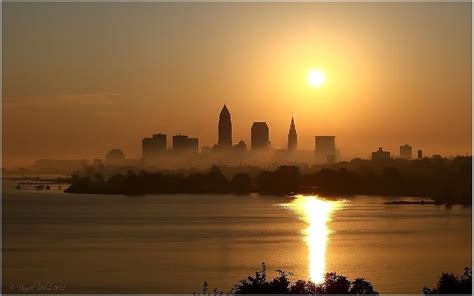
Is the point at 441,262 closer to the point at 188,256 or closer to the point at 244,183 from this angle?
the point at 188,256

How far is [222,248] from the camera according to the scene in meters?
32.0

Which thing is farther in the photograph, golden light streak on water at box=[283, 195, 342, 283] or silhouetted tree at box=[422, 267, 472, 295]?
golden light streak on water at box=[283, 195, 342, 283]

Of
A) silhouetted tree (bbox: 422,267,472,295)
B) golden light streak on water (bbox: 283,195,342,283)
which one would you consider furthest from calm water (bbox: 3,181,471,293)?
silhouetted tree (bbox: 422,267,472,295)

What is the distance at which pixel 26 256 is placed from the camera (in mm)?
30453

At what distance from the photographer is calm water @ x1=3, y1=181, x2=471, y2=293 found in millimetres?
23328

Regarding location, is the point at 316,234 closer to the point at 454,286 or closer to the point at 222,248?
the point at 222,248

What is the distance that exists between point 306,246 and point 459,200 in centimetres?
4327

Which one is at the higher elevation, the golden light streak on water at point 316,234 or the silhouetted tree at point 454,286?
the silhouetted tree at point 454,286

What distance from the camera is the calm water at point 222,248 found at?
23.3 meters

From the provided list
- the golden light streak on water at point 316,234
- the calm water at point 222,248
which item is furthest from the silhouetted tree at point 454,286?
the golden light streak on water at point 316,234

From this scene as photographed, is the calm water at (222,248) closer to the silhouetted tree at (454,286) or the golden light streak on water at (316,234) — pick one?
the golden light streak on water at (316,234)

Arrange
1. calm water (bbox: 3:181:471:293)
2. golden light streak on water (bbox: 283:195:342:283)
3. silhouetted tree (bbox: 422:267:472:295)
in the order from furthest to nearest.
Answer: golden light streak on water (bbox: 283:195:342:283) → calm water (bbox: 3:181:471:293) → silhouetted tree (bbox: 422:267:472:295)

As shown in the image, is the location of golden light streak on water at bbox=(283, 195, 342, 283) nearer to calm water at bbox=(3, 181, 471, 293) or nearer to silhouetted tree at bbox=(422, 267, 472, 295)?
calm water at bbox=(3, 181, 471, 293)

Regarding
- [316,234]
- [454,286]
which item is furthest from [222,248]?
[454,286]
